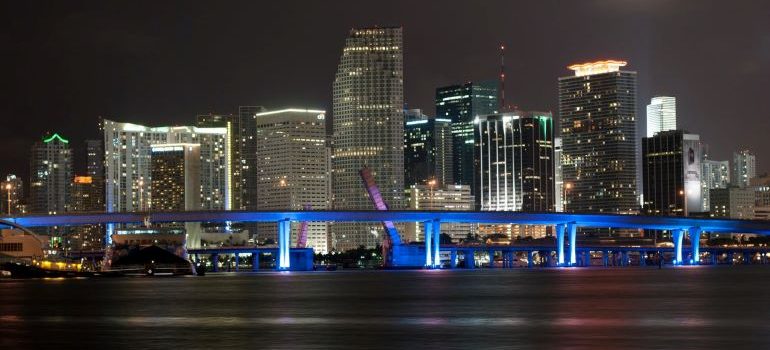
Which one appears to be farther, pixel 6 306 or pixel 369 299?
pixel 369 299

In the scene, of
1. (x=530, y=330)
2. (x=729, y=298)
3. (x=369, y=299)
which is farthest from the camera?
(x=369, y=299)

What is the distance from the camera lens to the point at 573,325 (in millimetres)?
50250

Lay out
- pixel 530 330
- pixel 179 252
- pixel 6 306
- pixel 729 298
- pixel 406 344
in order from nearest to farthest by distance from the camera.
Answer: pixel 406 344, pixel 530 330, pixel 6 306, pixel 729 298, pixel 179 252

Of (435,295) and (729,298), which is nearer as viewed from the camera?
(729,298)

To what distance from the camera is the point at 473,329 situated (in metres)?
48.7

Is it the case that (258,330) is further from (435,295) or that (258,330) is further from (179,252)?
(179,252)

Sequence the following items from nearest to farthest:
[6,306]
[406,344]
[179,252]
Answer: [406,344] → [6,306] → [179,252]

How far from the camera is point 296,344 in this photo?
42500mm

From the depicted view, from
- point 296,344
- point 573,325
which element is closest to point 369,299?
point 573,325

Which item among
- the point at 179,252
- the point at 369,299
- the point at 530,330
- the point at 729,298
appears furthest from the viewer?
the point at 179,252

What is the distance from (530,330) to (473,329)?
2.27 m

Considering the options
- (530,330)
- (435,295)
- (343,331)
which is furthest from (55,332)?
(435,295)

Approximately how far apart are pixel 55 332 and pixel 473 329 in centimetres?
1679

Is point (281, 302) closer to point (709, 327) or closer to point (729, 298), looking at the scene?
point (729, 298)
